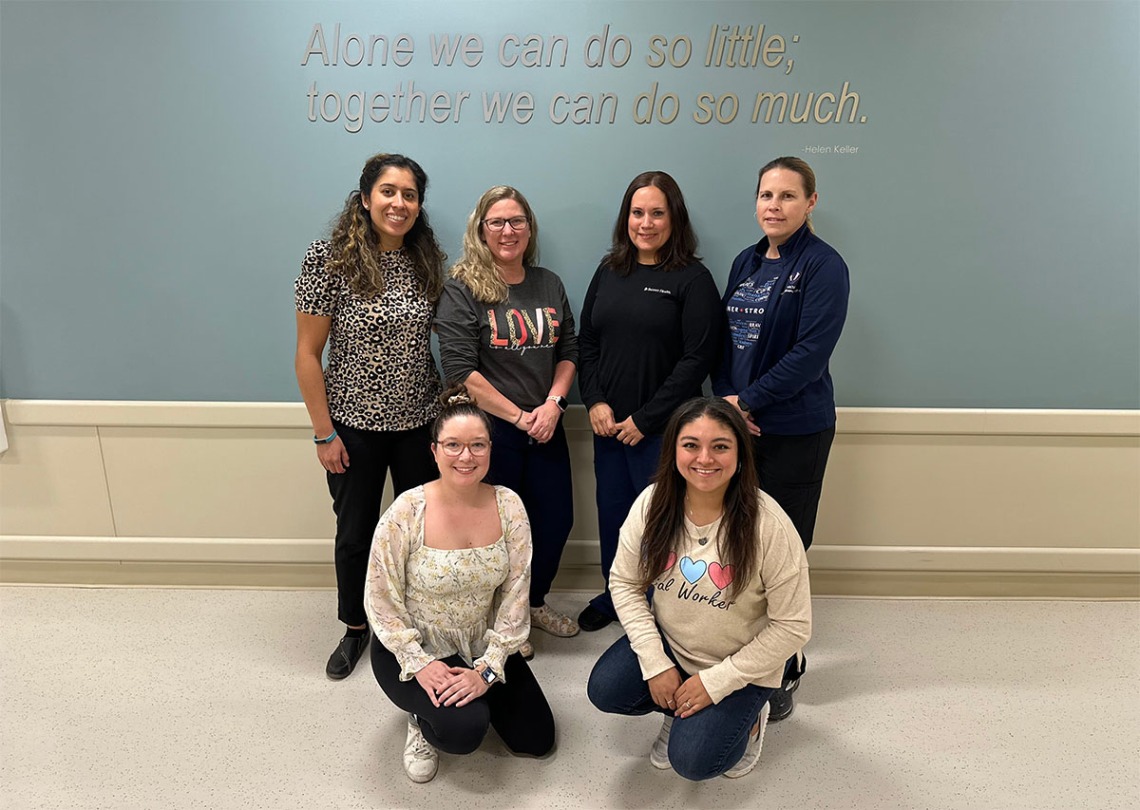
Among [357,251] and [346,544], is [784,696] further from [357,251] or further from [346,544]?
[357,251]

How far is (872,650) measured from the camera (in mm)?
2471

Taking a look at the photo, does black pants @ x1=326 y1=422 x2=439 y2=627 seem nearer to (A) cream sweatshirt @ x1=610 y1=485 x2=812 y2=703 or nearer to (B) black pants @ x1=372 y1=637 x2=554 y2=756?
(B) black pants @ x1=372 y1=637 x2=554 y2=756

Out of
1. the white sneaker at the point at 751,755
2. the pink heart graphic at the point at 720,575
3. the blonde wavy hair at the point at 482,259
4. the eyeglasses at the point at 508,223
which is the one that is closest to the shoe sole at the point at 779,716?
the white sneaker at the point at 751,755

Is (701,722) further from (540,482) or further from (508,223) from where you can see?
(508,223)

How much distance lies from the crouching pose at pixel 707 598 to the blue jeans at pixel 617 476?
1.36ft

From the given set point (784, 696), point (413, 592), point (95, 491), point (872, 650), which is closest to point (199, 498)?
point (95, 491)

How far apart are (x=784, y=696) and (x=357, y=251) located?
1.77 meters

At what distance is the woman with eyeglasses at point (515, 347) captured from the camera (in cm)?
224

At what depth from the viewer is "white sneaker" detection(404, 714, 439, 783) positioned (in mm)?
1904

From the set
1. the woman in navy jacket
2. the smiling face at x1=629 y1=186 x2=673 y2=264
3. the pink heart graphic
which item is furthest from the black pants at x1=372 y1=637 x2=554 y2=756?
the smiling face at x1=629 y1=186 x2=673 y2=264

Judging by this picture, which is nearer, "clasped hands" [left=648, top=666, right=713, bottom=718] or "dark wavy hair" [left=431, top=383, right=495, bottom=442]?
"clasped hands" [left=648, top=666, right=713, bottom=718]

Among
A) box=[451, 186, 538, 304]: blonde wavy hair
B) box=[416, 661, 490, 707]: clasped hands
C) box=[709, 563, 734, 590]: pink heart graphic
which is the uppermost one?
box=[451, 186, 538, 304]: blonde wavy hair

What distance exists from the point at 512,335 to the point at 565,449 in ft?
1.45

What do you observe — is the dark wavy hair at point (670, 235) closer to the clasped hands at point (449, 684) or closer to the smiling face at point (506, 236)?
the smiling face at point (506, 236)
